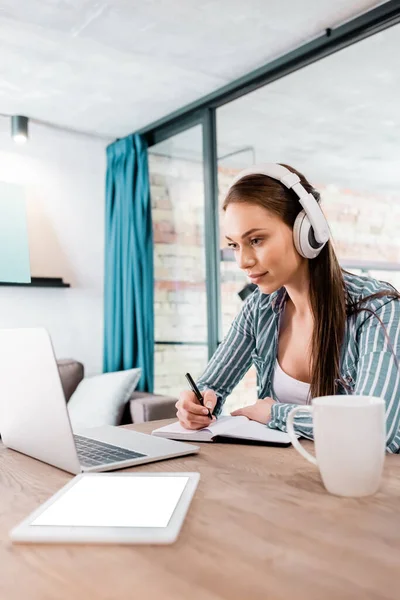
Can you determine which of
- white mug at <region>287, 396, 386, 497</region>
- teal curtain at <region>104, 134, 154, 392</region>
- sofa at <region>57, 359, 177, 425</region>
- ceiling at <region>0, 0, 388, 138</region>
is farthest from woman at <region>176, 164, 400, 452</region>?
teal curtain at <region>104, 134, 154, 392</region>

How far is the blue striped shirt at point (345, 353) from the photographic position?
113cm

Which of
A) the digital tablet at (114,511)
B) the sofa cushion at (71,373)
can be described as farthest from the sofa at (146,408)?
the digital tablet at (114,511)

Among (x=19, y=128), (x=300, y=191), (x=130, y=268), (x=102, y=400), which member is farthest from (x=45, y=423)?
(x=19, y=128)

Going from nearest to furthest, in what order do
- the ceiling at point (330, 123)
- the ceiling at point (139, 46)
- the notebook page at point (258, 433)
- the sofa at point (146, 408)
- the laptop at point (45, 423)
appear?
the laptop at point (45, 423)
the notebook page at point (258, 433)
the ceiling at point (139, 46)
the ceiling at point (330, 123)
the sofa at point (146, 408)

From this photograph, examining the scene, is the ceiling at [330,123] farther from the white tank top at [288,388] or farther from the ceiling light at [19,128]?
the white tank top at [288,388]

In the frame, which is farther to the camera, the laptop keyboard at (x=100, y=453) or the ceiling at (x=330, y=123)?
the ceiling at (x=330, y=123)

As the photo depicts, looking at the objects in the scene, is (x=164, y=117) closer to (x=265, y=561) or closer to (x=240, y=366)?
(x=240, y=366)

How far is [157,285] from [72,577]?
347cm

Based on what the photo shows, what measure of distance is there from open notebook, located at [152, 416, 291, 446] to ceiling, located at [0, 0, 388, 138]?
70.4 inches

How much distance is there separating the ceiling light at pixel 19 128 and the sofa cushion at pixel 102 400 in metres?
1.57

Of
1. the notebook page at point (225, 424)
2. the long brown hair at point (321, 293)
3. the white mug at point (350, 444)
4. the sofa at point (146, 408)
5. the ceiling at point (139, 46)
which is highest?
the ceiling at point (139, 46)

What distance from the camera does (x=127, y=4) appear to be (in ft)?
7.65

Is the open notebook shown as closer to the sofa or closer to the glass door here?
the sofa

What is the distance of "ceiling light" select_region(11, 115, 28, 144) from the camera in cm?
361
